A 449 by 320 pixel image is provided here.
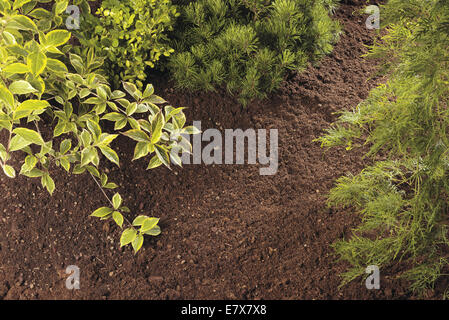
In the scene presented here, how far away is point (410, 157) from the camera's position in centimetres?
242

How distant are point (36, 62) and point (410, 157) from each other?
1691 mm

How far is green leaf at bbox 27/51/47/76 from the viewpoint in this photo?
2102 millimetres

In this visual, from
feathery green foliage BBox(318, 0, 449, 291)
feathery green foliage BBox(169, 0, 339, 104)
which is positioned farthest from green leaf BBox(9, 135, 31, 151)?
feathery green foliage BBox(318, 0, 449, 291)

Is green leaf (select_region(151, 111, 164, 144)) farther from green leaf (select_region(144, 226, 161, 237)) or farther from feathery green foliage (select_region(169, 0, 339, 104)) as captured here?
feathery green foliage (select_region(169, 0, 339, 104))

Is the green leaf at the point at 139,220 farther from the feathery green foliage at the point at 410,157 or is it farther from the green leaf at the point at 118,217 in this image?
the feathery green foliage at the point at 410,157

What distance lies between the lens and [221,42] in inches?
108

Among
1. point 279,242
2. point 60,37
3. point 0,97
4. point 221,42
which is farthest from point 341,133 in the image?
point 0,97

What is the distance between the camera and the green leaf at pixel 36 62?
6.89ft

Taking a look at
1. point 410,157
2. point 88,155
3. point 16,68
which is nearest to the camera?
point 16,68

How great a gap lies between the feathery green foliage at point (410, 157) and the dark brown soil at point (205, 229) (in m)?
0.13

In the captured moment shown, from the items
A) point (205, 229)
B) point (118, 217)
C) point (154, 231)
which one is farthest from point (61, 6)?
point (205, 229)

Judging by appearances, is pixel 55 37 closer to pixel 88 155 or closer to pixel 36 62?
pixel 36 62

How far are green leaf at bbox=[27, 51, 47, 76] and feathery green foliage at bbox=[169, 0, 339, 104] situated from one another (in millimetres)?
864

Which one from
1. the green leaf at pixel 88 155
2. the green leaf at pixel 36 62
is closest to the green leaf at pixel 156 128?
the green leaf at pixel 88 155
